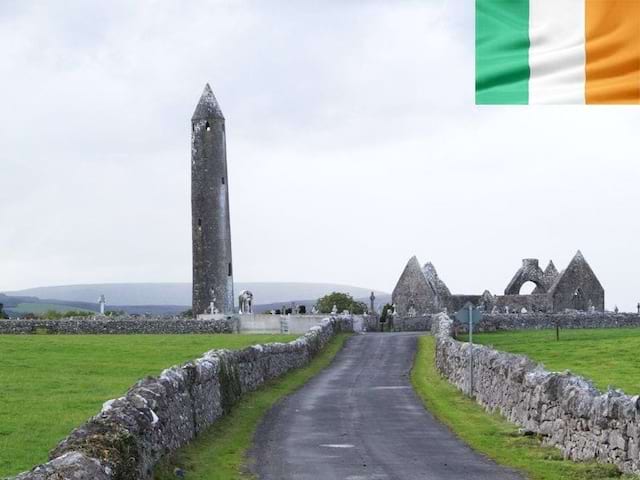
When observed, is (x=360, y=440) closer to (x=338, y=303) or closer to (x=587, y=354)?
(x=587, y=354)

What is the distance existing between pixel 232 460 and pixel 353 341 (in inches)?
1618

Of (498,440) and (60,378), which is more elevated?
(60,378)

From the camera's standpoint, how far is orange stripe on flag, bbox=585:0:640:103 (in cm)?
1241

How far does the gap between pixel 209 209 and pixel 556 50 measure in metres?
85.2

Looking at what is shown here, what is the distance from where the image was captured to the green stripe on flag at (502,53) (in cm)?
1252

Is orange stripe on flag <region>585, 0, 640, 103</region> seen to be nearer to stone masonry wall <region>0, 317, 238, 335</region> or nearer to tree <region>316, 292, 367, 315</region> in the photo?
stone masonry wall <region>0, 317, 238, 335</region>

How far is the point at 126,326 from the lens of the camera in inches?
3221

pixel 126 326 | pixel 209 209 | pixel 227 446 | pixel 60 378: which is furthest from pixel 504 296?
pixel 227 446

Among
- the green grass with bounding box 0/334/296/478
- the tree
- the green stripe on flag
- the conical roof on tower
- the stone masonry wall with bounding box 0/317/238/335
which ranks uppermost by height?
the conical roof on tower

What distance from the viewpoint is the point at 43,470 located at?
11.5m

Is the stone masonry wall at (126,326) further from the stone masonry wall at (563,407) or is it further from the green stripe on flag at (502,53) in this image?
the green stripe on flag at (502,53)

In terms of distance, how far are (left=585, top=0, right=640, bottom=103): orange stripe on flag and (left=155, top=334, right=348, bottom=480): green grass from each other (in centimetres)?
874

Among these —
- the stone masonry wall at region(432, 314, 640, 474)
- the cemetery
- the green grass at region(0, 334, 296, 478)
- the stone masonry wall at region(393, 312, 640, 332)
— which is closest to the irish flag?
the cemetery

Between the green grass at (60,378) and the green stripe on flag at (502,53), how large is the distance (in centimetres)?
980
